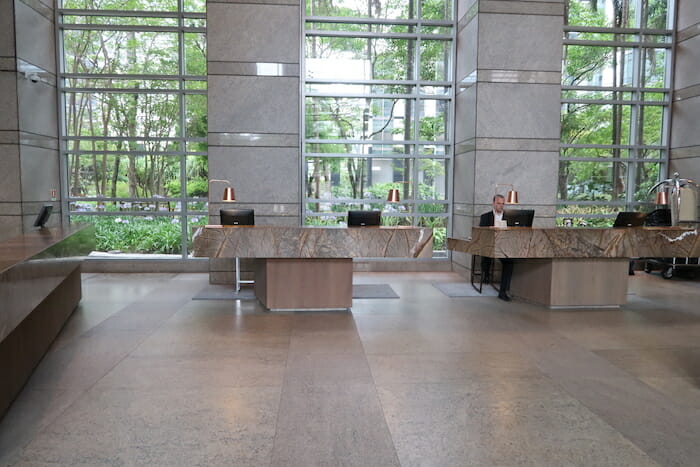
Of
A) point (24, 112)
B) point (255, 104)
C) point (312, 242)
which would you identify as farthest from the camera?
point (24, 112)

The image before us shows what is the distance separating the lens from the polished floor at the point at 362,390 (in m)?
2.88

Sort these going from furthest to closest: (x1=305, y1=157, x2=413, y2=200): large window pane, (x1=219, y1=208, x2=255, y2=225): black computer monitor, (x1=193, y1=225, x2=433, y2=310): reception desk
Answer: (x1=305, y1=157, x2=413, y2=200): large window pane < (x1=219, y1=208, x2=255, y2=225): black computer monitor < (x1=193, y1=225, x2=433, y2=310): reception desk

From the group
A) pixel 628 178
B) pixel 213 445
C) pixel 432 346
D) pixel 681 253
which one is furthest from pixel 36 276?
pixel 628 178

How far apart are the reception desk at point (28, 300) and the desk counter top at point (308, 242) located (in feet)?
5.12

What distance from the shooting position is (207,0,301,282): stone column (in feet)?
27.5

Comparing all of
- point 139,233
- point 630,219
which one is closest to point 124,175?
point 139,233

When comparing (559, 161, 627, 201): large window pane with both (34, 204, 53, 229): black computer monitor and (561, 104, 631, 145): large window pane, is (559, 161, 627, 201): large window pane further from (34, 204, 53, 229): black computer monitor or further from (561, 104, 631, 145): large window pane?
(34, 204, 53, 229): black computer monitor

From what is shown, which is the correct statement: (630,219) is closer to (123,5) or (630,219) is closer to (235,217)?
(235,217)

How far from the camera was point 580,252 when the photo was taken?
6520 millimetres

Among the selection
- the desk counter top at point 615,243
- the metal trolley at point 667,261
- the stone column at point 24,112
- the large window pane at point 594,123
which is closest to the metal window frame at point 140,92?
the stone column at point 24,112

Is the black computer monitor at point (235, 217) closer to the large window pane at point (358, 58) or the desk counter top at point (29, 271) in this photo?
the desk counter top at point (29, 271)

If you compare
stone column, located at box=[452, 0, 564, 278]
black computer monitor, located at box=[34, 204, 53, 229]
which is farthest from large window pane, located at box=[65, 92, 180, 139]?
stone column, located at box=[452, 0, 564, 278]

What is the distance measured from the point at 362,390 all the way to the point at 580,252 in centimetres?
412

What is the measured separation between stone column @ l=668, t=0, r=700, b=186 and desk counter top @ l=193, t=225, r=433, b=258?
24.9ft
